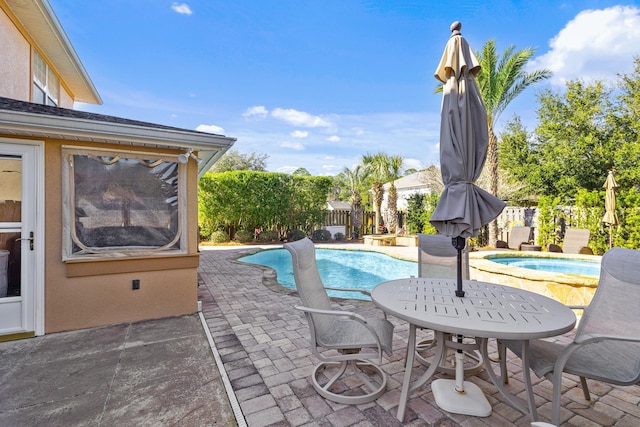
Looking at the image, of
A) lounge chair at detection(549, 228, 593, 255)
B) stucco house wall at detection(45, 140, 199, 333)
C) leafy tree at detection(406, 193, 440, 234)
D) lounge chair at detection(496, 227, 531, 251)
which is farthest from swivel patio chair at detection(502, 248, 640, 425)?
leafy tree at detection(406, 193, 440, 234)

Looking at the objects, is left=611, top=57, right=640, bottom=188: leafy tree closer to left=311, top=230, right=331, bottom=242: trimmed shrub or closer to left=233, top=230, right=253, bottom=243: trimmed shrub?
left=311, top=230, right=331, bottom=242: trimmed shrub

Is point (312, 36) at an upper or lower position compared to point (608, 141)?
upper

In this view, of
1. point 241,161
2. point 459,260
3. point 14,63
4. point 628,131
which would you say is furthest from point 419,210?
point 241,161

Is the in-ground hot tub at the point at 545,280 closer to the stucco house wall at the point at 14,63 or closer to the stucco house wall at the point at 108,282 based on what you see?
the stucco house wall at the point at 108,282

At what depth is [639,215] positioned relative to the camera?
8680 millimetres

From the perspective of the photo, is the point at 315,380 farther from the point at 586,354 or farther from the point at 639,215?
the point at 639,215

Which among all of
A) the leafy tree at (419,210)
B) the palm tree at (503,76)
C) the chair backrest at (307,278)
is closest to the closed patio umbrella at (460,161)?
the chair backrest at (307,278)

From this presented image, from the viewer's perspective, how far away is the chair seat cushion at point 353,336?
2317 millimetres

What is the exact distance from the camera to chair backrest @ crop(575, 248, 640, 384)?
1935mm

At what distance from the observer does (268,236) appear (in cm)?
1427

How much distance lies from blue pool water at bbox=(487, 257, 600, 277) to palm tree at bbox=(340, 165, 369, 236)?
29.1ft

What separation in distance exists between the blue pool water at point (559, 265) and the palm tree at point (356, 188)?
8870 millimetres

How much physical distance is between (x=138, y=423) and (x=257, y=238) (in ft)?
40.8

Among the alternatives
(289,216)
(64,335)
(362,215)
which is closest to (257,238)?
(289,216)
